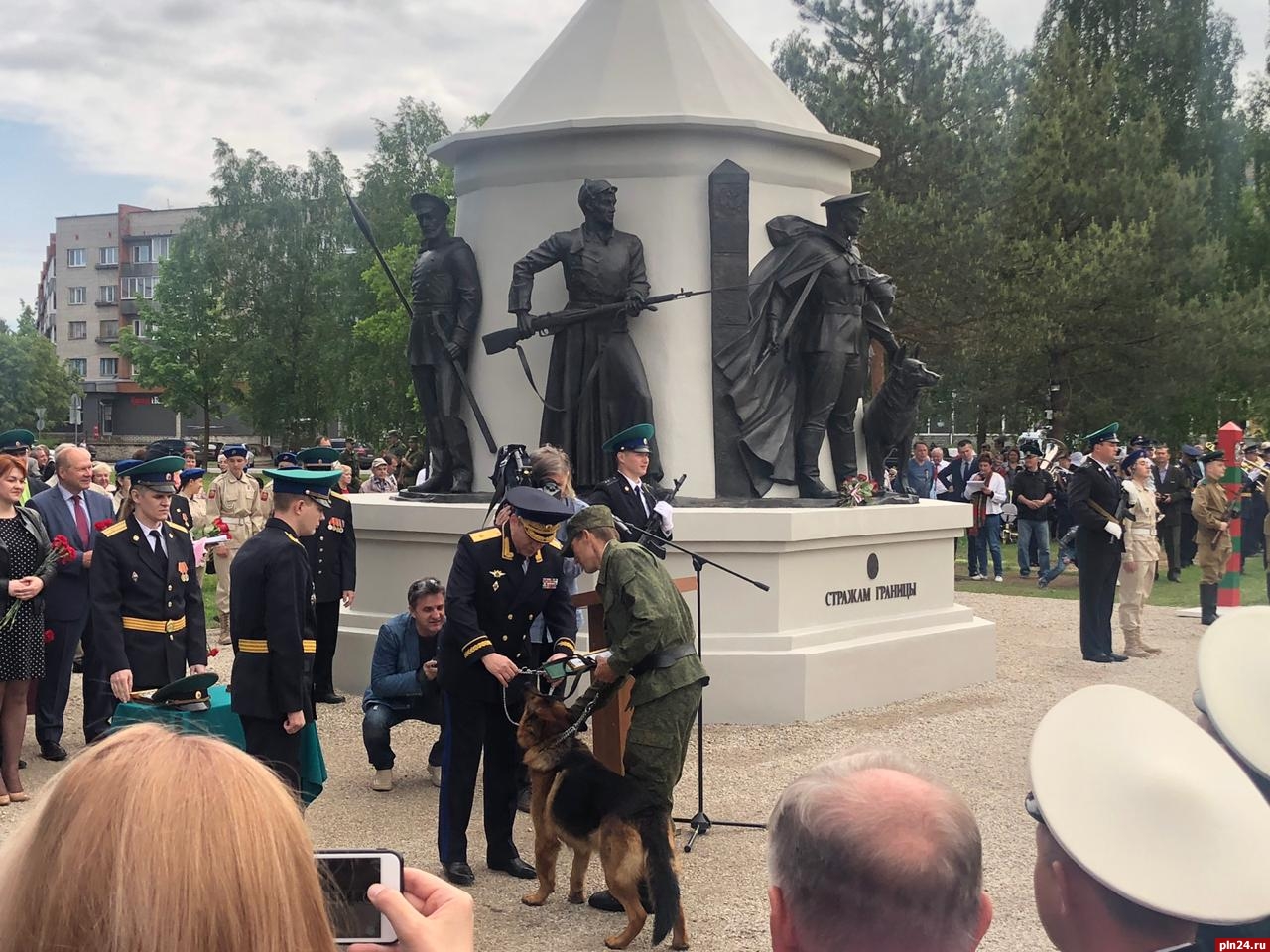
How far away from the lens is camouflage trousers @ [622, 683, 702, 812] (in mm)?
5668

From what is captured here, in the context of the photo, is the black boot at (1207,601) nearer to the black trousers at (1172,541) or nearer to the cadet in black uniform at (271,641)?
the black trousers at (1172,541)

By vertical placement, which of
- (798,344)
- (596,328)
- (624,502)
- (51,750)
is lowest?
(51,750)

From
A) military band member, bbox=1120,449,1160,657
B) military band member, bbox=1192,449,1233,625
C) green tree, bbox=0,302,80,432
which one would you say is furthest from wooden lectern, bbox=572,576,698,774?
green tree, bbox=0,302,80,432

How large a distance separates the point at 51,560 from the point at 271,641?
2830 millimetres

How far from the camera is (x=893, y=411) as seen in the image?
11.6 metres

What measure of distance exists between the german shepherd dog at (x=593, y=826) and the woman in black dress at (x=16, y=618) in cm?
338

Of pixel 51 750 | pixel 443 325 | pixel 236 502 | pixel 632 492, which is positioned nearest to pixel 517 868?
pixel 632 492

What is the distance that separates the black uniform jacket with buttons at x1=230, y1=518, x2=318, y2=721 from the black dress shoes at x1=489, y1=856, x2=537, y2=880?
1.39 metres

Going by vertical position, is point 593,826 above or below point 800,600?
below

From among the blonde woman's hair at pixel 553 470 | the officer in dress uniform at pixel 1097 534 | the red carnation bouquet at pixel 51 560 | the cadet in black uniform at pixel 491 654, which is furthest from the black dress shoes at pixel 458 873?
the officer in dress uniform at pixel 1097 534

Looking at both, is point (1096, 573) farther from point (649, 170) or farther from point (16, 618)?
point (16, 618)

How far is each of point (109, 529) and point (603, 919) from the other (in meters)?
3.29

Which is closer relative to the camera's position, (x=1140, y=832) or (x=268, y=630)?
(x=1140, y=832)

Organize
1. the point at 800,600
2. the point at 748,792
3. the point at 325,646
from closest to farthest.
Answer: the point at 748,792, the point at 800,600, the point at 325,646
